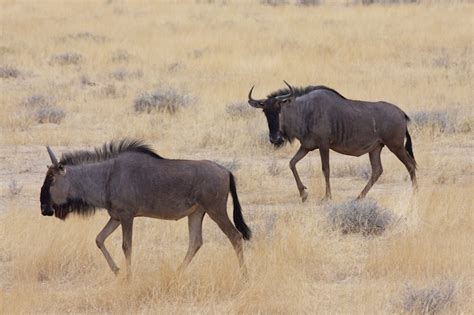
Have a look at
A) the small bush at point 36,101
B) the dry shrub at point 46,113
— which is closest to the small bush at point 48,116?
the dry shrub at point 46,113

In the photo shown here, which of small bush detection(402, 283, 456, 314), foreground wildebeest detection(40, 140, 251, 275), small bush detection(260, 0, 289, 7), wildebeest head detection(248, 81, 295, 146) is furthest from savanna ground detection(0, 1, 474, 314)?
small bush detection(260, 0, 289, 7)

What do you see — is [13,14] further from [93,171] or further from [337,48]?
[93,171]

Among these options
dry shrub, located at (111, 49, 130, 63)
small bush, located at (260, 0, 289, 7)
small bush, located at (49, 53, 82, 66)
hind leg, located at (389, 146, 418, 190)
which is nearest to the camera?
hind leg, located at (389, 146, 418, 190)

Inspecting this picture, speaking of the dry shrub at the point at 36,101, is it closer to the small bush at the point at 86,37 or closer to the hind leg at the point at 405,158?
the hind leg at the point at 405,158

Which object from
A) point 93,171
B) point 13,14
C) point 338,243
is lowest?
point 13,14

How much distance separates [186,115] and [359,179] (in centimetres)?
476

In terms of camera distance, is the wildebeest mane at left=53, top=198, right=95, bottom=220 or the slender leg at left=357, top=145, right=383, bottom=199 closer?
the wildebeest mane at left=53, top=198, right=95, bottom=220

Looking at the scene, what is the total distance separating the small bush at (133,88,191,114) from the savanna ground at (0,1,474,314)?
13 centimetres

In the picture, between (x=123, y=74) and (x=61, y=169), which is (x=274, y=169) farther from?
(x=123, y=74)

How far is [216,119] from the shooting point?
→ 648 inches

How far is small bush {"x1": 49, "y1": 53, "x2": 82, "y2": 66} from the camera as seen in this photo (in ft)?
76.5

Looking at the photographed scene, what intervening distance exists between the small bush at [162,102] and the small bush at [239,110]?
2.99 feet

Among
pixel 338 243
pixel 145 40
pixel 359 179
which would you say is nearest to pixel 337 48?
pixel 145 40

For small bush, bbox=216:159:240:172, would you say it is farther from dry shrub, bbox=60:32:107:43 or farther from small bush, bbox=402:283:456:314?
dry shrub, bbox=60:32:107:43
